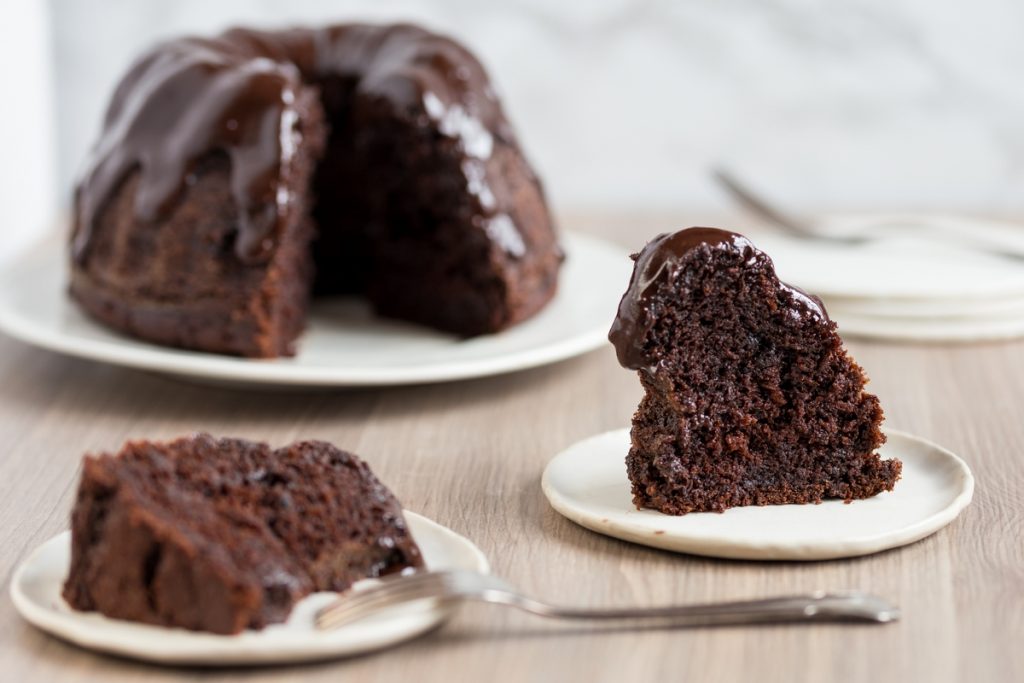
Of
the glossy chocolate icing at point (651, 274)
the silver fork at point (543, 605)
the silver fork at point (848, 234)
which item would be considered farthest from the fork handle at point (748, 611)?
the silver fork at point (848, 234)

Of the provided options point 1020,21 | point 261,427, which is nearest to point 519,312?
point 261,427

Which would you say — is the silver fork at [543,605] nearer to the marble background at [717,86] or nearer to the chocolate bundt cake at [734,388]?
the chocolate bundt cake at [734,388]

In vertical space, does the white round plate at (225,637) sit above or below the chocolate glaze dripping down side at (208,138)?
below

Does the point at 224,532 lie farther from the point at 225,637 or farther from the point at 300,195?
the point at 300,195

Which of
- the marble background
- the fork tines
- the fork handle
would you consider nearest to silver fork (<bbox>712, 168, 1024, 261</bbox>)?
the marble background

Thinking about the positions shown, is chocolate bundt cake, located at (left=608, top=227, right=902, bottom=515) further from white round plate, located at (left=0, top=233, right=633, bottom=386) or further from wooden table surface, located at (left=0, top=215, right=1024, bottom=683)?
white round plate, located at (left=0, top=233, right=633, bottom=386)

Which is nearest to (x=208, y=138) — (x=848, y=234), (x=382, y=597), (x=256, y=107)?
(x=256, y=107)

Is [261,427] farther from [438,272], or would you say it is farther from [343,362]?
[438,272]
